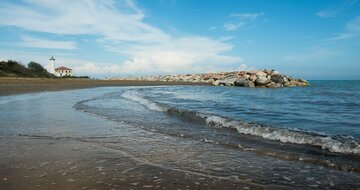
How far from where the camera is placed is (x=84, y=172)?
16.6ft

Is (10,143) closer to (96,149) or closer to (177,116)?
(96,149)

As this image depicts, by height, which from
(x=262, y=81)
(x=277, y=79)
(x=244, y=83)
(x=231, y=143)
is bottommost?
(x=231, y=143)

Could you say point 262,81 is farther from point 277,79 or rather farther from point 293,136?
point 293,136

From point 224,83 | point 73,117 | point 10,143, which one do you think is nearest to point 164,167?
point 10,143

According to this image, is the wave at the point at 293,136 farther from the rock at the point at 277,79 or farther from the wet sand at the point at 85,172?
the rock at the point at 277,79

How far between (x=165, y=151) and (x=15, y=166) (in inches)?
114

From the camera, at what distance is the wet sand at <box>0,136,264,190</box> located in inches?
178

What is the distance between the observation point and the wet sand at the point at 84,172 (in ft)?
14.8

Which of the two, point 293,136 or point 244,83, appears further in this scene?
point 244,83

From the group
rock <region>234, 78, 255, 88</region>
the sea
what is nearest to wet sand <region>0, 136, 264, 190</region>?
the sea

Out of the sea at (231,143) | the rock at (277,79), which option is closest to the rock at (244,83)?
the rock at (277,79)

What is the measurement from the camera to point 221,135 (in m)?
8.73

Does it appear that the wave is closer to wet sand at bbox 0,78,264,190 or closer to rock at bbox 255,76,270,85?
wet sand at bbox 0,78,264,190

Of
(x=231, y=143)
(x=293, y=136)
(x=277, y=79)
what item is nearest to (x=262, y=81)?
(x=277, y=79)
